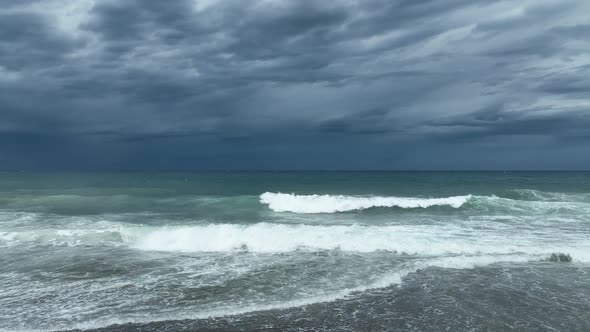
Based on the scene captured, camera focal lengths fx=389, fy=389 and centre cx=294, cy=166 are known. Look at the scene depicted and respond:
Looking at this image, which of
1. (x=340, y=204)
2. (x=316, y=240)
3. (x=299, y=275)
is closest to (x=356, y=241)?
(x=316, y=240)

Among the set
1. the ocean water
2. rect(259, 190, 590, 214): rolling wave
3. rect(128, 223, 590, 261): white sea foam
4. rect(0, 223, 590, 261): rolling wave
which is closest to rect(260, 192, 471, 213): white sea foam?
rect(259, 190, 590, 214): rolling wave

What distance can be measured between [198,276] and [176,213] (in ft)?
51.7

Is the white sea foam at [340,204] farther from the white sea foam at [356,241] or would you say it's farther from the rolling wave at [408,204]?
the white sea foam at [356,241]

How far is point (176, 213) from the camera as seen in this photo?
25.9 m

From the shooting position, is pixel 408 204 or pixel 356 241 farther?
pixel 408 204

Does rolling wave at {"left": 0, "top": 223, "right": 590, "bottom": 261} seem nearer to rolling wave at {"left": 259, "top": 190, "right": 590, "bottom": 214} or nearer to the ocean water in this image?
the ocean water

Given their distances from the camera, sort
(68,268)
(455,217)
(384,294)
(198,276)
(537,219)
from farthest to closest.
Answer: (455,217), (537,219), (68,268), (198,276), (384,294)

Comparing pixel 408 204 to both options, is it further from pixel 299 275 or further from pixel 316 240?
pixel 299 275

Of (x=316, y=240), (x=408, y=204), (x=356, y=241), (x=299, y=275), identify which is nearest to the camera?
(x=299, y=275)

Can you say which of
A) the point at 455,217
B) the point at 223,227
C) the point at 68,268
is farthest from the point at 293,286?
the point at 455,217

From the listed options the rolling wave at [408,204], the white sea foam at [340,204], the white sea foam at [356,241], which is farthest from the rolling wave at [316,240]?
the white sea foam at [340,204]

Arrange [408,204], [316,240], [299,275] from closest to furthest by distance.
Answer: [299,275] → [316,240] → [408,204]

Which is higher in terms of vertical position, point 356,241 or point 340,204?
point 356,241

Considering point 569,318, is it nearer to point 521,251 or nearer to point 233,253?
point 521,251
